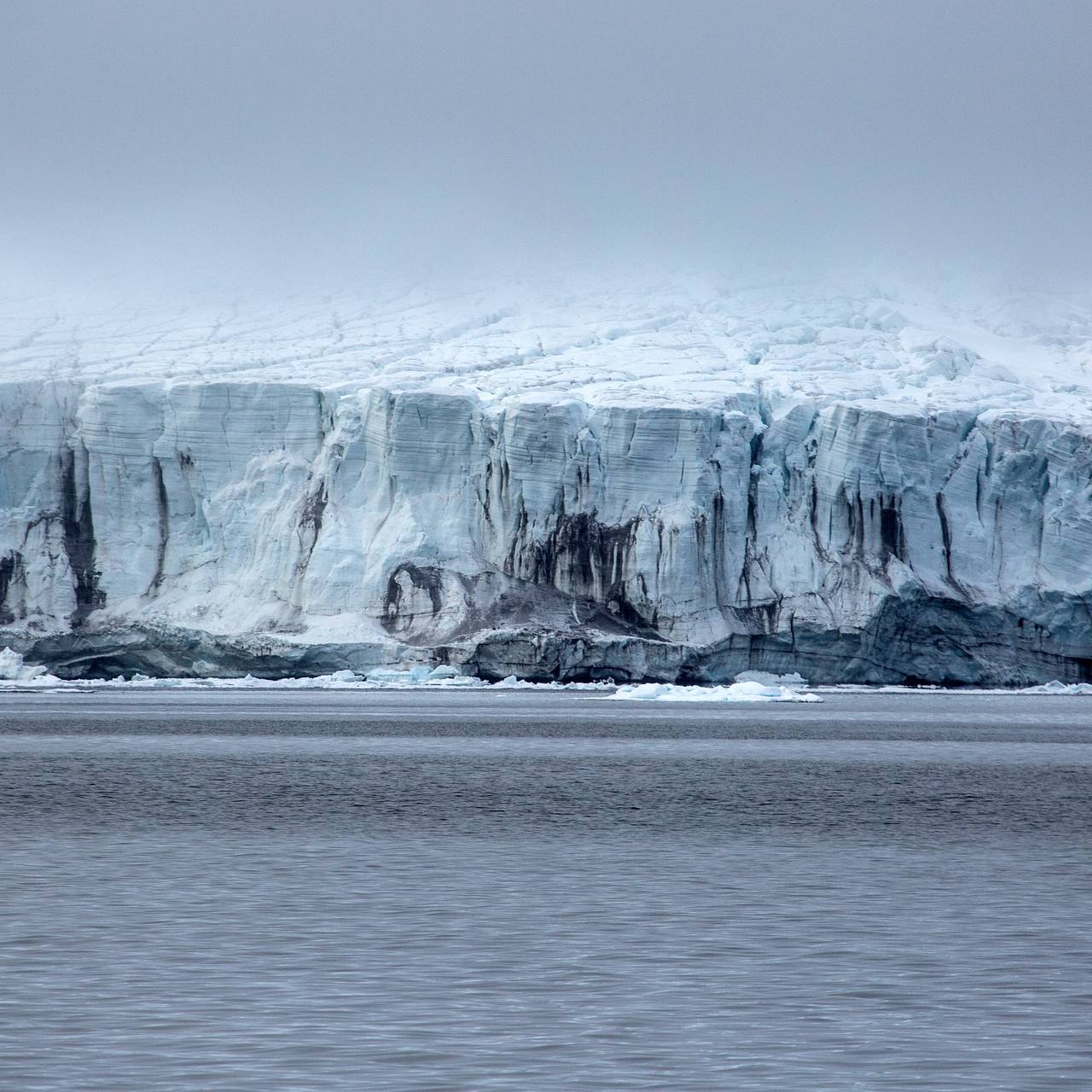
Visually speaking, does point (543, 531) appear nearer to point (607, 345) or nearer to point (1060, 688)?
point (607, 345)

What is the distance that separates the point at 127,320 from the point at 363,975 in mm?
61258

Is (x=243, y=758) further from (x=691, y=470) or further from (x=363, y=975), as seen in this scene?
(x=691, y=470)

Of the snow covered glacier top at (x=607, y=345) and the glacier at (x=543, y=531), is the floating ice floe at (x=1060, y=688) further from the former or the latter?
the snow covered glacier top at (x=607, y=345)

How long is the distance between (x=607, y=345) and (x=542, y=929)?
51.4 meters

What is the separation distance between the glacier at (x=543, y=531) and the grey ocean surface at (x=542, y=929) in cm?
2497

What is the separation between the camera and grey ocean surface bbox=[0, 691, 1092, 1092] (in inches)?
223

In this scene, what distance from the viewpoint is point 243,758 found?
890 inches

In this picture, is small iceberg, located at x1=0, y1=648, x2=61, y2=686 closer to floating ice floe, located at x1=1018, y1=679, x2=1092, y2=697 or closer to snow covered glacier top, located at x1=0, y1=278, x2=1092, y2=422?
snow covered glacier top, located at x1=0, y1=278, x2=1092, y2=422

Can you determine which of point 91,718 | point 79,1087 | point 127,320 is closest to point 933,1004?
point 79,1087

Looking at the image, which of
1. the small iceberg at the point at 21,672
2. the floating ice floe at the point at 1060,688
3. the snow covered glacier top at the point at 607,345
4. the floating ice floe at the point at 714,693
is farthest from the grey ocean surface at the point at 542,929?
the snow covered glacier top at the point at 607,345

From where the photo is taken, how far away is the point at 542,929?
846 cm

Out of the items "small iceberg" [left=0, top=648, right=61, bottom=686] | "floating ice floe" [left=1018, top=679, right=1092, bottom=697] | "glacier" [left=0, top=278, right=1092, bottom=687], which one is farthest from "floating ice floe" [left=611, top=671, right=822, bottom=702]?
"small iceberg" [left=0, top=648, right=61, bottom=686]

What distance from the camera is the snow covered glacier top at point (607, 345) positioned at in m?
50.9

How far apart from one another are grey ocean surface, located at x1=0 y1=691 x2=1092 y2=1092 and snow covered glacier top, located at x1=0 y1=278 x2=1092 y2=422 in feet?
103
